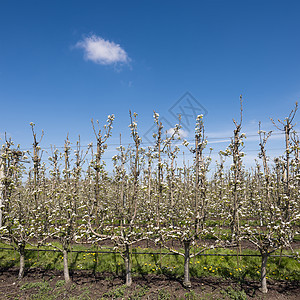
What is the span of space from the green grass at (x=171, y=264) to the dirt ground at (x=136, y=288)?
1.03 feet

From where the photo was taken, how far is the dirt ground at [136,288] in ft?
19.9

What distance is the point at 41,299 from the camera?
607cm

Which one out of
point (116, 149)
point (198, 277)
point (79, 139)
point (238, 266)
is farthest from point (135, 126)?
point (238, 266)

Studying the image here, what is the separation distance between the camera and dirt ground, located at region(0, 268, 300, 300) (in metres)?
6.07

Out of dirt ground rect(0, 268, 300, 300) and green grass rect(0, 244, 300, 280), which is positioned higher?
green grass rect(0, 244, 300, 280)

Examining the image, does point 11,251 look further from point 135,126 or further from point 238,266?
point 238,266

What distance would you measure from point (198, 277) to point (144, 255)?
2.25 meters

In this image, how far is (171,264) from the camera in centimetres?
772

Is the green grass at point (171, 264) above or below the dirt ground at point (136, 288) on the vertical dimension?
above

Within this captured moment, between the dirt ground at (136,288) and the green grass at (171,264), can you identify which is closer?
the dirt ground at (136,288)

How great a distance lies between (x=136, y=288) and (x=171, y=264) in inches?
70.5

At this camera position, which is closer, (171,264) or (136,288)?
(136,288)

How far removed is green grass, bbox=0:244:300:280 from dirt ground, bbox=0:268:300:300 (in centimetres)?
32

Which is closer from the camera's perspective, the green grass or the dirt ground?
the dirt ground
